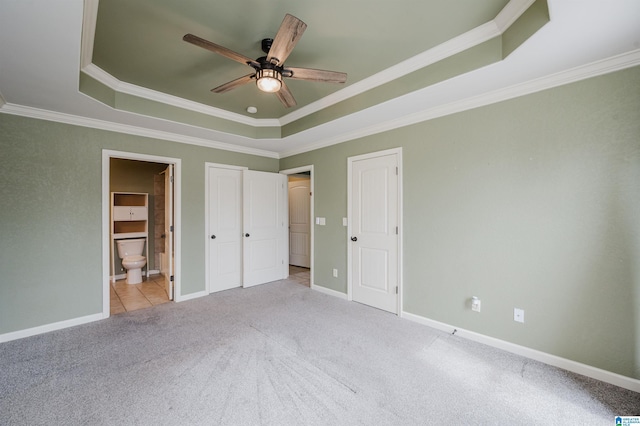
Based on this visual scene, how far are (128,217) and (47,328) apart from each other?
2533 millimetres

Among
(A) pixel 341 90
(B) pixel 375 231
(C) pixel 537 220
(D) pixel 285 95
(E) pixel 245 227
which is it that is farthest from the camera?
(E) pixel 245 227

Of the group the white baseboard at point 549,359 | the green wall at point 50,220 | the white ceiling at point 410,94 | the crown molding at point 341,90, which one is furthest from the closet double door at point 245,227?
the white baseboard at point 549,359

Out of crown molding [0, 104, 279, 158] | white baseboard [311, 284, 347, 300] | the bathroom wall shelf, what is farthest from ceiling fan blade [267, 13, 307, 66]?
the bathroom wall shelf

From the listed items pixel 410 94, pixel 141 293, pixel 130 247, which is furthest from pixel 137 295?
pixel 410 94

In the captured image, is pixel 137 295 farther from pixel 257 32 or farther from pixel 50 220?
pixel 257 32

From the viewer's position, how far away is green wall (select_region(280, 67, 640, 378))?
1941 millimetres

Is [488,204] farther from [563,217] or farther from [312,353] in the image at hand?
[312,353]

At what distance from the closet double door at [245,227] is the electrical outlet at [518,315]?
3631 mm

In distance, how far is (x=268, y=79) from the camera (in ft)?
6.71

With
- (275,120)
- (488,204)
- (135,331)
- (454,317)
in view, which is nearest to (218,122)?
(275,120)

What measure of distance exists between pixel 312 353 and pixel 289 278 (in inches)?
107

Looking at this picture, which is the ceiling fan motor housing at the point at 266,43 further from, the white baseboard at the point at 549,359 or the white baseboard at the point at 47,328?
the white baseboard at the point at 47,328

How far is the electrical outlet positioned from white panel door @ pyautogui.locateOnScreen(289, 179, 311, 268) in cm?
425

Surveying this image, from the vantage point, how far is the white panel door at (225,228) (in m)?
4.19
